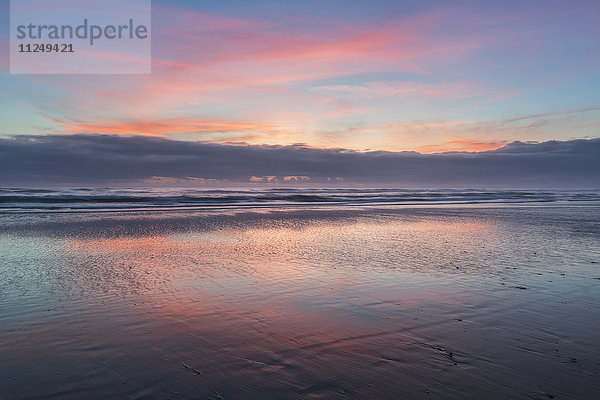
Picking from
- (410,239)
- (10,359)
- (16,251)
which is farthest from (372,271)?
(16,251)

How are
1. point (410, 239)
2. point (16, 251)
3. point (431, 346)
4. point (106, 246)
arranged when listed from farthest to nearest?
1. point (410, 239)
2. point (106, 246)
3. point (16, 251)
4. point (431, 346)

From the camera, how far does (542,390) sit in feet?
13.1

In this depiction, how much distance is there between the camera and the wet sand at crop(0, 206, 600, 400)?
13.7ft

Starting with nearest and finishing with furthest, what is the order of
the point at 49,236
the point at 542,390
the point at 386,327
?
the point at 542,390
the point at 386,327
the point at 49,236

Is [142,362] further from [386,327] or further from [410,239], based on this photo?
[410,239]

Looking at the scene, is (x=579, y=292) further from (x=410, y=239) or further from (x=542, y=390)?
(x=410, y=239)

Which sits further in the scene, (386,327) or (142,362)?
(386,327)

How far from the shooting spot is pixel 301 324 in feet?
19.6

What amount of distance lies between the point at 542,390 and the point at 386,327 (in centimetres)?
224

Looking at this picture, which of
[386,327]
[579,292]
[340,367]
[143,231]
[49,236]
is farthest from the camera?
[143,231]

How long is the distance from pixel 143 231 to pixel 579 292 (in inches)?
670

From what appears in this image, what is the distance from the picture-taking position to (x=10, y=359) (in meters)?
4.73

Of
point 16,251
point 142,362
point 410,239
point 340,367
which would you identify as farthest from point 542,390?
point 16,251

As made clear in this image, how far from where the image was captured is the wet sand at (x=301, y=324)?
418cm
